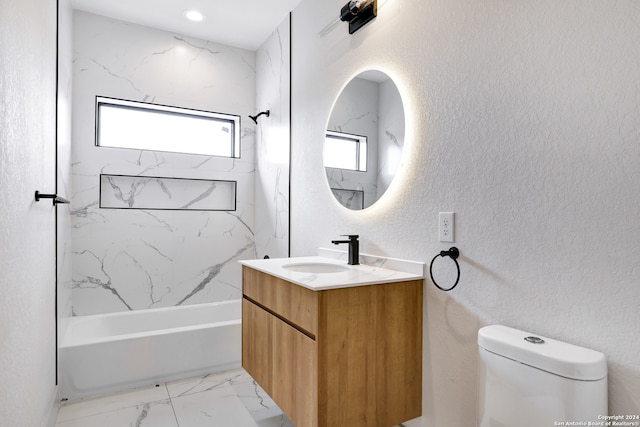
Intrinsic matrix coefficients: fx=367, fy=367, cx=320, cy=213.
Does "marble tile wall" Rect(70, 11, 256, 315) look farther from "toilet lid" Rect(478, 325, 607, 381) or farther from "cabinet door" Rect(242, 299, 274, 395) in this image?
"toilet lid" Rect(478, 325, 607, 381)

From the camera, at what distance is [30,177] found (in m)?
1.49

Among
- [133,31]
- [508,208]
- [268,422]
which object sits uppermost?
[133,31]

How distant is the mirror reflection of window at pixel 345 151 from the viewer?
6.64 ft

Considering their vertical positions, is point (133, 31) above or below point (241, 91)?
above

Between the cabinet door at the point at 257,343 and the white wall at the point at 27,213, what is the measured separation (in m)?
0.96

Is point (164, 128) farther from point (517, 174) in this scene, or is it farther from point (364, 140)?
point (517, 174)

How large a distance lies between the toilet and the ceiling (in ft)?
8.47

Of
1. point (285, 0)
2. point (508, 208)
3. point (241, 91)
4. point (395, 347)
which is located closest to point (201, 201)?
point (241, 91)

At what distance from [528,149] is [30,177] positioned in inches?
74.3

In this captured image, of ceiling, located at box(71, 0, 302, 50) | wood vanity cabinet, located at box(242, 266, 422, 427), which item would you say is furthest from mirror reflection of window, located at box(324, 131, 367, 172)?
ceiling, located at box(71, 0, 302, 50)

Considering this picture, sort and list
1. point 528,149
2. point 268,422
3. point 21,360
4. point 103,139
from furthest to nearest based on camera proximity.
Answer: point 103,139 → point 268,422 → point 21,360 → point 528,149

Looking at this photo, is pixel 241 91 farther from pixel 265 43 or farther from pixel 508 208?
pixel 508 208

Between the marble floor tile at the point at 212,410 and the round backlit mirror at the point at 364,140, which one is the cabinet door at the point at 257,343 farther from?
the round backlit mirror at the point at 364,140

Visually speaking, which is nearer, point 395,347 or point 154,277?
point 395,347
